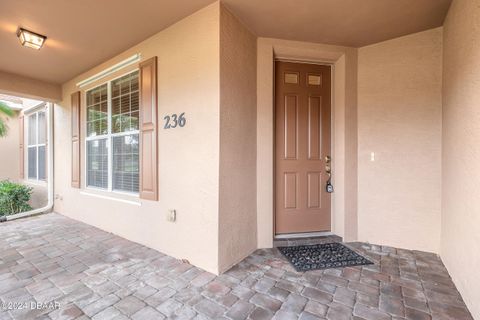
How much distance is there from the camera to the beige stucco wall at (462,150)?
1.55m

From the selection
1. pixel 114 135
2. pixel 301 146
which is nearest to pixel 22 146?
pixel 114 135

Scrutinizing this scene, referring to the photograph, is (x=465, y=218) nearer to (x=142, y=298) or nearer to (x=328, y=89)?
(x=328, y=89)

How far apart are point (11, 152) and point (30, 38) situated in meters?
6.01

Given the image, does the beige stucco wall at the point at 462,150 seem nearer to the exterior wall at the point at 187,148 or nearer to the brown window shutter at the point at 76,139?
the exterior wall at the point at 187,148

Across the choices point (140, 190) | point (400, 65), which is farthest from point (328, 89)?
point (140, 190)

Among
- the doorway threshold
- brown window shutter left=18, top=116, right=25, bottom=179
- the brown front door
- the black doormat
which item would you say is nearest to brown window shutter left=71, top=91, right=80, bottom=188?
the brown front door

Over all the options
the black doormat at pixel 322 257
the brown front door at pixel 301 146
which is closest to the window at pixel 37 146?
the brown front door at pixel 301 146

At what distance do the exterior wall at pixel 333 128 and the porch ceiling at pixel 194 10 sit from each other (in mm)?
150

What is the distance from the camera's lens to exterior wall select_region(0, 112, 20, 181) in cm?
641

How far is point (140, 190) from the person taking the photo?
2771mm

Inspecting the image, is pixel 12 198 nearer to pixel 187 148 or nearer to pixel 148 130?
pixel 148 130

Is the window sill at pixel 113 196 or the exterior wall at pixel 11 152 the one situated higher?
the exterior wall at pixel 11 152

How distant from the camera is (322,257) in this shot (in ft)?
7.77

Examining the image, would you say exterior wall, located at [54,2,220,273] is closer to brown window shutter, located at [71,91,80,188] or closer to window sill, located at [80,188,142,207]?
window sill, located at [80,188,142,207]
